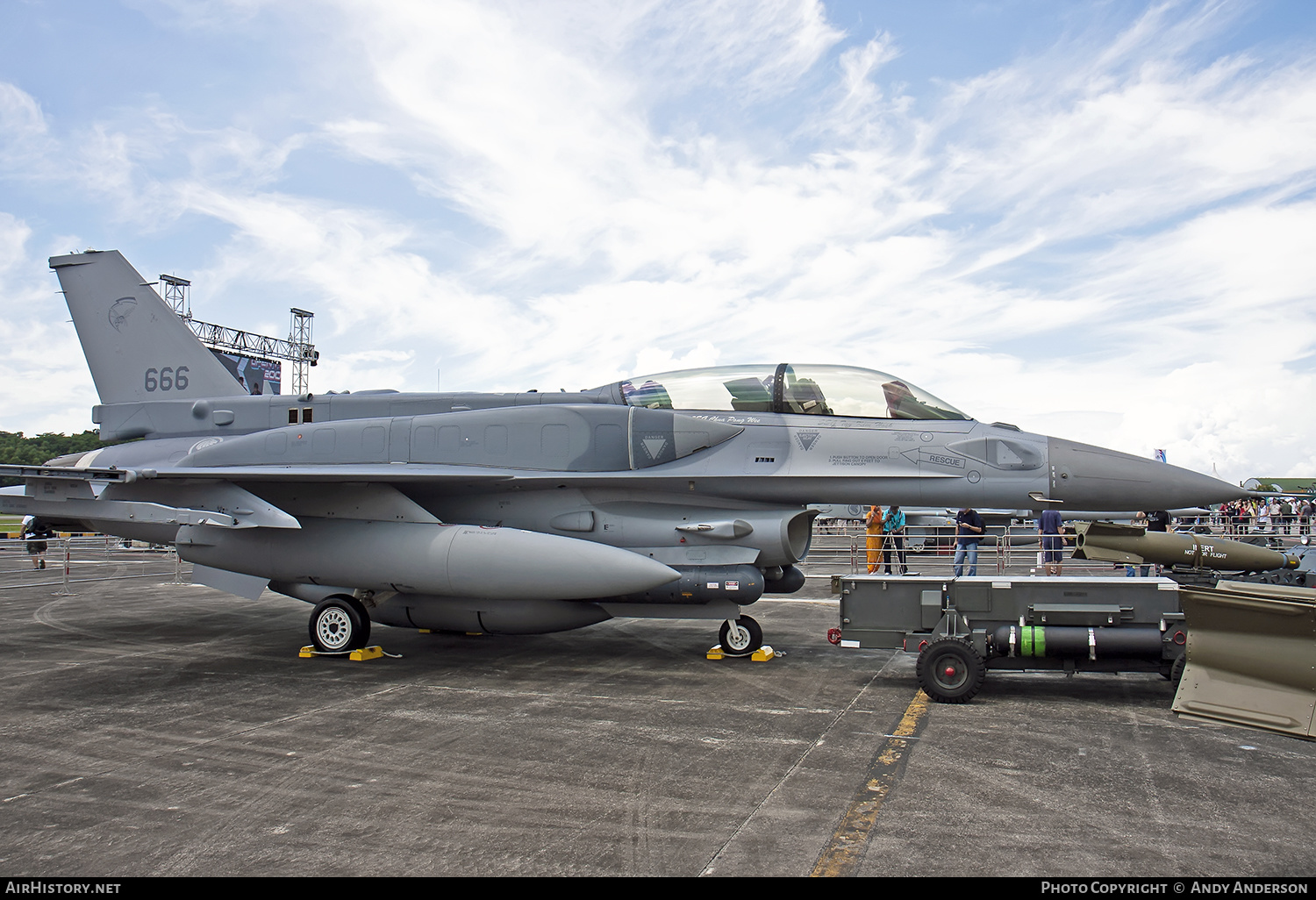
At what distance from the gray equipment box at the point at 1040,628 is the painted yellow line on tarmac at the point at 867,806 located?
0.60m

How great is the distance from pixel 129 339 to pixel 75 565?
14.6 metres

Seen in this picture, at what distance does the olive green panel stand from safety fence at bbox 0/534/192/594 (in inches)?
586

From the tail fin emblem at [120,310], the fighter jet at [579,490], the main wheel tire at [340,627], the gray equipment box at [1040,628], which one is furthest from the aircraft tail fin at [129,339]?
the gray equipment box at [1040,628]

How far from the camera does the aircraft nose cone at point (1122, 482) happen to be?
7535 millimetres

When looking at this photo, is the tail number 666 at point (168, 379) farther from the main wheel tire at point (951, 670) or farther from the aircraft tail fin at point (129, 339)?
the main wheel tire at point (951, 670)

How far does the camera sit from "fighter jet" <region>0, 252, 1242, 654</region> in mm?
7824

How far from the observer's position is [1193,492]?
753 cm

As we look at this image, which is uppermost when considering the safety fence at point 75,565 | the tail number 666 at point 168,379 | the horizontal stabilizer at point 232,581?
the tail number 666 at point 168,379

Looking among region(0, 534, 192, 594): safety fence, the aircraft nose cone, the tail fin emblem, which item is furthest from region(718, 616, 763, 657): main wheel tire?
region(0, 534, 192, 594): safety fence

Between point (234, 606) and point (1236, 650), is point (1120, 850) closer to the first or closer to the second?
point (1236, 650)

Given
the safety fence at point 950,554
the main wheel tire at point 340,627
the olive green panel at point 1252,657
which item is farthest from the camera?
the safety fence at point 950,554

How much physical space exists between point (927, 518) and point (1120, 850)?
24563 mm

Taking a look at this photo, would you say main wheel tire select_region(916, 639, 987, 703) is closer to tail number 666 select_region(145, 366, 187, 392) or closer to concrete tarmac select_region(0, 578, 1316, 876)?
concrete tarmac select_region(0, 578, 1316, 876)

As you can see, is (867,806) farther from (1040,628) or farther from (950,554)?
(950,554)
